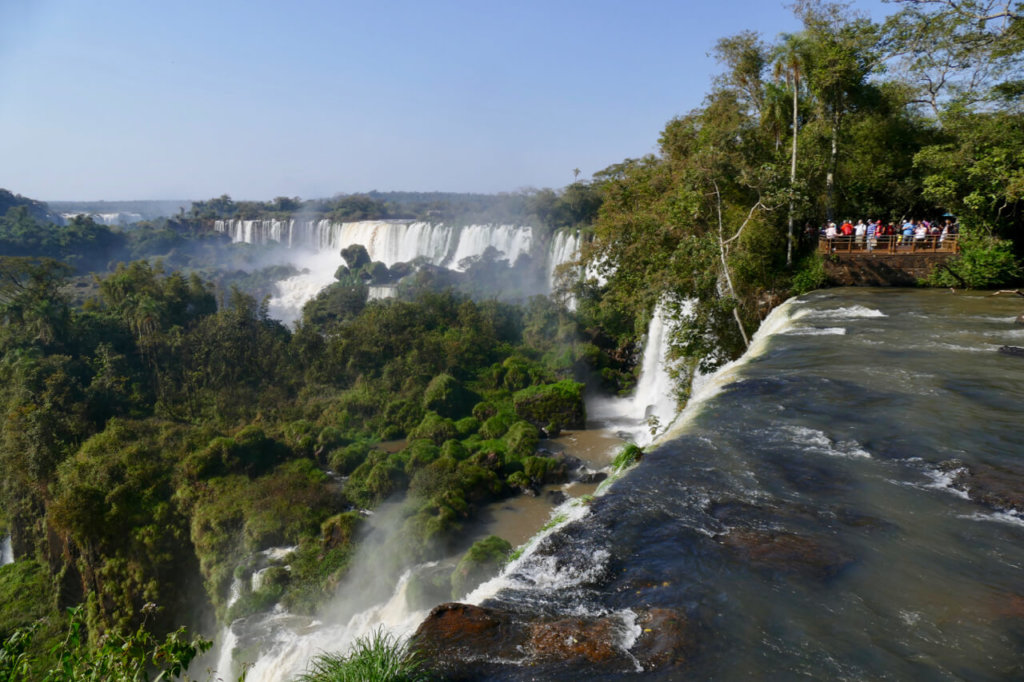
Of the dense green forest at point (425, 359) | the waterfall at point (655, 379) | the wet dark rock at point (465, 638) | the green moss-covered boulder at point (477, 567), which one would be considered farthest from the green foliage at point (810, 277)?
the wet dark rock at point (465, 638)

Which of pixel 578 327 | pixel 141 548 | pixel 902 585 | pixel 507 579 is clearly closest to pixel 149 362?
pixel 141 548

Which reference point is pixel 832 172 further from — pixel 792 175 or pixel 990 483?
pixel 990 483

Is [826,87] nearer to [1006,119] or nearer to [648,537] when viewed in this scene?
[1006,119]

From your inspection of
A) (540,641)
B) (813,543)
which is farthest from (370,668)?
(813,543)

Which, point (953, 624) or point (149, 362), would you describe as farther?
point (149, 362)

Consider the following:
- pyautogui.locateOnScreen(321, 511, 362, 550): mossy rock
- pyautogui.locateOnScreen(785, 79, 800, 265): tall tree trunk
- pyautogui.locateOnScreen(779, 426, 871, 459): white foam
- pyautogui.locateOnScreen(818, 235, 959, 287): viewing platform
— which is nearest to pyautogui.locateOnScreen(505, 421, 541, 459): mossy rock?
pyautogui.locateOnScreen(321, 511, 362, 550): mossy rock

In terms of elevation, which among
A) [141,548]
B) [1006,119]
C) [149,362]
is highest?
[1006,119]

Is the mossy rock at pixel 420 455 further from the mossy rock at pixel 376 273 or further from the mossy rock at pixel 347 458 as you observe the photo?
the mossy rock at pixel 376 273

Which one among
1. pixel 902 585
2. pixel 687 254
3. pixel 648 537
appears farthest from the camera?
pixel 687 254
